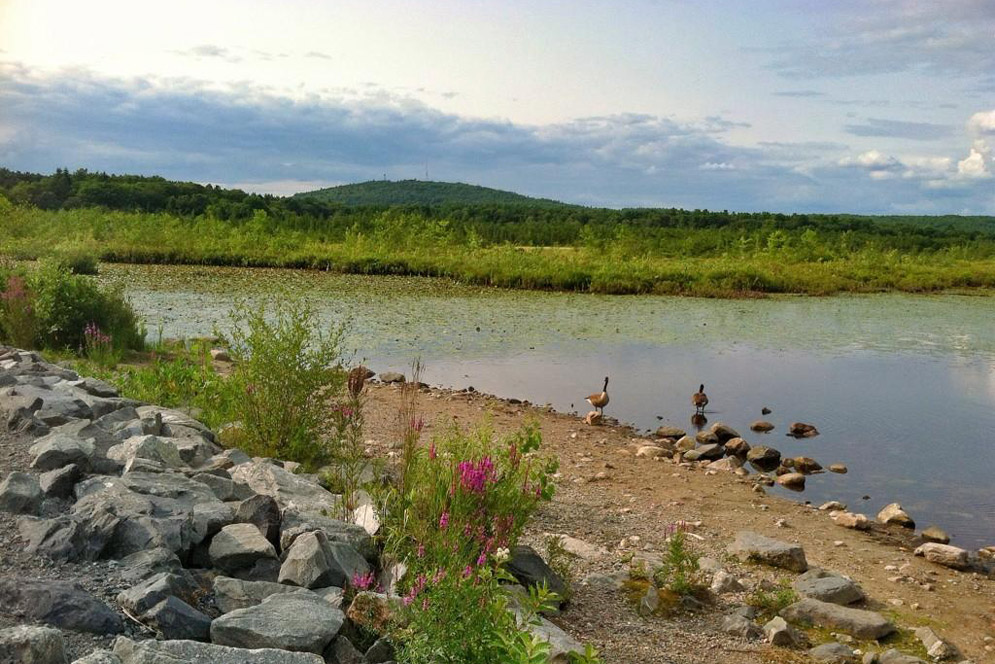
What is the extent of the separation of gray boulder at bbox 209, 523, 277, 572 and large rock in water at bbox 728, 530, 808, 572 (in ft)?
12.5

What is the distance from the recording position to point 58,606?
3145mm

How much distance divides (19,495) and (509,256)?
31.5 m

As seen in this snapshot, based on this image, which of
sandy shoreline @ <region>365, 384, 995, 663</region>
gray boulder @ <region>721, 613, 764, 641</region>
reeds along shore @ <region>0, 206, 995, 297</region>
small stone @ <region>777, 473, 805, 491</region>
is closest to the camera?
sandy shoreline @ <region>365, 384, 995, 663</region>

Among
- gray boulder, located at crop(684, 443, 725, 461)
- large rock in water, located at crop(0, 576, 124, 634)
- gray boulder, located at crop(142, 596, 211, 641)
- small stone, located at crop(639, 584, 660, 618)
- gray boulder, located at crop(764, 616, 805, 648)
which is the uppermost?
large rock in water, located at crop(0, 576, 124, 634)

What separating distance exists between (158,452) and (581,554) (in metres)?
2.89

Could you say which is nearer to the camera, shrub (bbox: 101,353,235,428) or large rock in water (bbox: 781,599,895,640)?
large rock in water (bbox: 781,599,895,640)

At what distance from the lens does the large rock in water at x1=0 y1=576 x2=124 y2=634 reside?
3.12m

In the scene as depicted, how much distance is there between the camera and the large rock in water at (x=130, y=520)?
376 centimetres

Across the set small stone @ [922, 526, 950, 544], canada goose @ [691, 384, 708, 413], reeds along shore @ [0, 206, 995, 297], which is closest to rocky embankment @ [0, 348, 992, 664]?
small stone @ [922, 526, 950, 544]

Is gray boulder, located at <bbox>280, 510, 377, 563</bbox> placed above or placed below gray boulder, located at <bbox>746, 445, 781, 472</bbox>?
above

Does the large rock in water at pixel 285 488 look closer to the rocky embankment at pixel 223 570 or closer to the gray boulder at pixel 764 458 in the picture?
the rocky embankment at pixel 223 570

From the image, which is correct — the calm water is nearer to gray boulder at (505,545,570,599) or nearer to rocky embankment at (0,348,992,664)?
rocky embankment at (0,348,992,664)

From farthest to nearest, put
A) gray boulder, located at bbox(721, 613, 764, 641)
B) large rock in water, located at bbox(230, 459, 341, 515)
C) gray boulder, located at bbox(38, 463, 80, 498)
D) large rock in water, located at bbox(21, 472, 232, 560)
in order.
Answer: large rock in water, located at bbox(230, 459, 341, 515)
gray boulder, located at bbox(721, 613, 764, 641)
gray boulder, located at bbox(38, 463, 80, 498)
large rock in water, located at bbox(21, 472, 232, 560)

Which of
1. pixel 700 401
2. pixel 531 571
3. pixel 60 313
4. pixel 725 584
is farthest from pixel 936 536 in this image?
pixel 60 313
